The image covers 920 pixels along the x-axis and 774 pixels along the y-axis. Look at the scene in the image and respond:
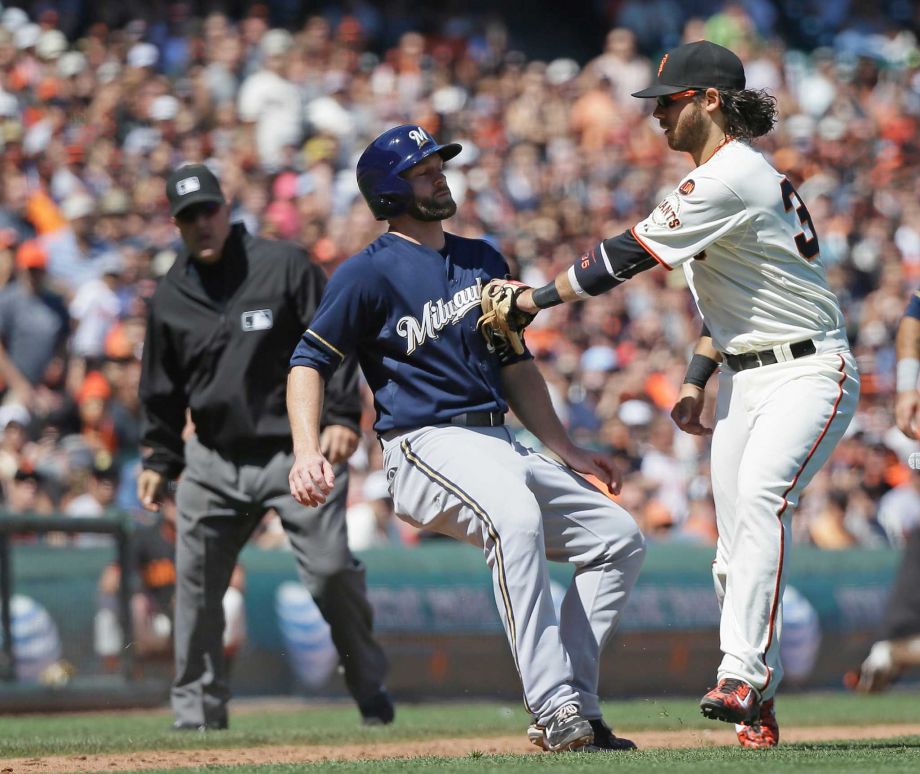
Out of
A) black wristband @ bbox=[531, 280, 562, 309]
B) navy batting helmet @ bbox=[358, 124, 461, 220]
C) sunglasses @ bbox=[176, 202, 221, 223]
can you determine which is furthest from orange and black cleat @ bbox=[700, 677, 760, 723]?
sunglasses @ bbox=[176, 202, 221, 223]

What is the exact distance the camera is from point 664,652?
37.3 ft

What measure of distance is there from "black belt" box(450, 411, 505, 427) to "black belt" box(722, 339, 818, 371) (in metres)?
0.87

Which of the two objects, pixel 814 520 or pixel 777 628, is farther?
pixel 814 520

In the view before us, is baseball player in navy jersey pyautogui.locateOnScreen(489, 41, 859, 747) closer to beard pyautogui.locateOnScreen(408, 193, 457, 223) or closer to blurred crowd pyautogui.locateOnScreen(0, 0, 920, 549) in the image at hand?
beard pyautogui.locateOnScreen(408, 193, 457, 223)

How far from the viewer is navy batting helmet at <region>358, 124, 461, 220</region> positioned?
568cm

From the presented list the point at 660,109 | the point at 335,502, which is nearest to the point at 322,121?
the point at 335,502

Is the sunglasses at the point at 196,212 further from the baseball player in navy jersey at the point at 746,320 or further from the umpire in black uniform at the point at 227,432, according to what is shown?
the baseball player in navy jersey at the point at 746,320

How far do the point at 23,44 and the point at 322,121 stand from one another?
288cm

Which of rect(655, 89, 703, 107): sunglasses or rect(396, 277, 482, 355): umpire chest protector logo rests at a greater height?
rect(655, 89, 703, 107): sunglasses

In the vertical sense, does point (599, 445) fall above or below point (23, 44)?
below

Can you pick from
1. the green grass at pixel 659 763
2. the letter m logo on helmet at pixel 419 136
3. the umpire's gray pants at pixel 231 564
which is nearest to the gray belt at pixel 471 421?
the letter m logo on helmet at pixel 419 136

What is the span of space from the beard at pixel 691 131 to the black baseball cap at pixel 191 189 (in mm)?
2392

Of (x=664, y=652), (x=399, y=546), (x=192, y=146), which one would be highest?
(x=192, y=146)

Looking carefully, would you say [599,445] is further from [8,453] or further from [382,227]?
[8,453]
